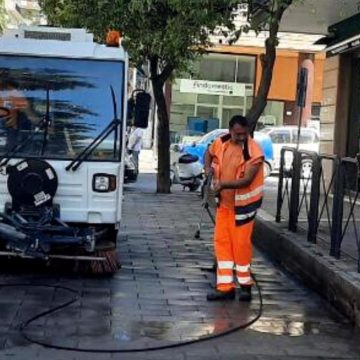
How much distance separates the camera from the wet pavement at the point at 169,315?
20.4 feet

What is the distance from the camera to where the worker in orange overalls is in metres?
7.96

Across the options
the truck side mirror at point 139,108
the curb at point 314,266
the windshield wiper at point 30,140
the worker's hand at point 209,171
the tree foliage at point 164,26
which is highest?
the tree foliage at point 164,26

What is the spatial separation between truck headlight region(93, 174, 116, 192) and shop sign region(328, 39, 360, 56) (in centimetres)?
924

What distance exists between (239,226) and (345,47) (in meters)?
10.4

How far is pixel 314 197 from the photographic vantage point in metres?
9.92

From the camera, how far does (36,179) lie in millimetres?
8406

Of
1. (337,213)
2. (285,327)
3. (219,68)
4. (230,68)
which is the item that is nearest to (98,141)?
(337,213)

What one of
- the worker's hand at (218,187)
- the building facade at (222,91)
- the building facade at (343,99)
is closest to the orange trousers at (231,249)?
the worker's hand at (218,187)

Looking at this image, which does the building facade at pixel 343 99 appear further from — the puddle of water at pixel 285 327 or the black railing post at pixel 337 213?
the puddle of water at pixel 285 327

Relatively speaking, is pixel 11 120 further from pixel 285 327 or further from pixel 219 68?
pixel 219 68

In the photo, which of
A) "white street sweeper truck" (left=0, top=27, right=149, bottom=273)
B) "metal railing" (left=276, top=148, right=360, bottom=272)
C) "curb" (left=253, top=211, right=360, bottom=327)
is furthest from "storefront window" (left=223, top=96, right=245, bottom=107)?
"white street sweeper truck" (left=0, top=27, right=149, bottom=273)

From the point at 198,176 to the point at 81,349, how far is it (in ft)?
47.9

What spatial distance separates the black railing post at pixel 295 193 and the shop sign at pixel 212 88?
86.4 feet

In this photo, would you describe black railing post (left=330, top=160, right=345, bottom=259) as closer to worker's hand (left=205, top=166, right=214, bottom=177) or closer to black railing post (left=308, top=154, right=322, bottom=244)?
black railing post (left=308, top=154, right=322, bottom=244)
